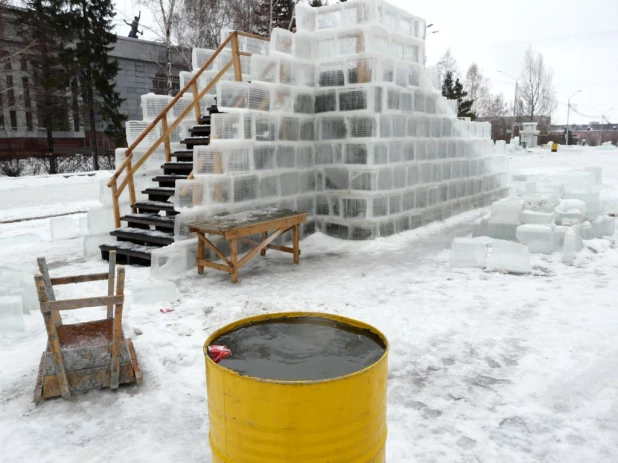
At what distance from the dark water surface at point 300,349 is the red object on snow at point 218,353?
0.07 ft

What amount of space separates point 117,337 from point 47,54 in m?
30.2

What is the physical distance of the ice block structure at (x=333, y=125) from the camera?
323 inches

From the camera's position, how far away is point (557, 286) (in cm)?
664

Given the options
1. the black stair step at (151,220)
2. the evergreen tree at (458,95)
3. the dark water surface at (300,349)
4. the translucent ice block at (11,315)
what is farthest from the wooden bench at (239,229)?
the evergreen tree at (458,95)

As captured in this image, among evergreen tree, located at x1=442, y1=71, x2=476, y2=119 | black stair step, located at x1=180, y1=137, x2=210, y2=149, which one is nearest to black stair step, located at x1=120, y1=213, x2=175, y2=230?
black stair step, located at x1=180, y1=137, x2=210, y2=149

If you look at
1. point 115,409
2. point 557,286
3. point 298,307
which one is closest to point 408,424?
point 115,409

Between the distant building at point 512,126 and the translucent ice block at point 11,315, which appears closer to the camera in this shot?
the translucent ice block at point 11,315

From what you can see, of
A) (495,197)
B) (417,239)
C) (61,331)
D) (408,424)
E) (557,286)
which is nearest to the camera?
(408,424)

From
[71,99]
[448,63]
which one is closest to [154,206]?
[71,99]

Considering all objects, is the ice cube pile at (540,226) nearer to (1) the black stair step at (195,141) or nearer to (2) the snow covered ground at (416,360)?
(2) the snow covered ground at (416,360)

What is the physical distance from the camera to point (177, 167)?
8984 mm

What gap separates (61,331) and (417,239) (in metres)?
6.98

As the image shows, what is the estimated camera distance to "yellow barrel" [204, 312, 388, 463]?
2146 mm

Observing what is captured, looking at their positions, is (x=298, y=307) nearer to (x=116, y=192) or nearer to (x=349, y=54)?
(x=116, y=192)
